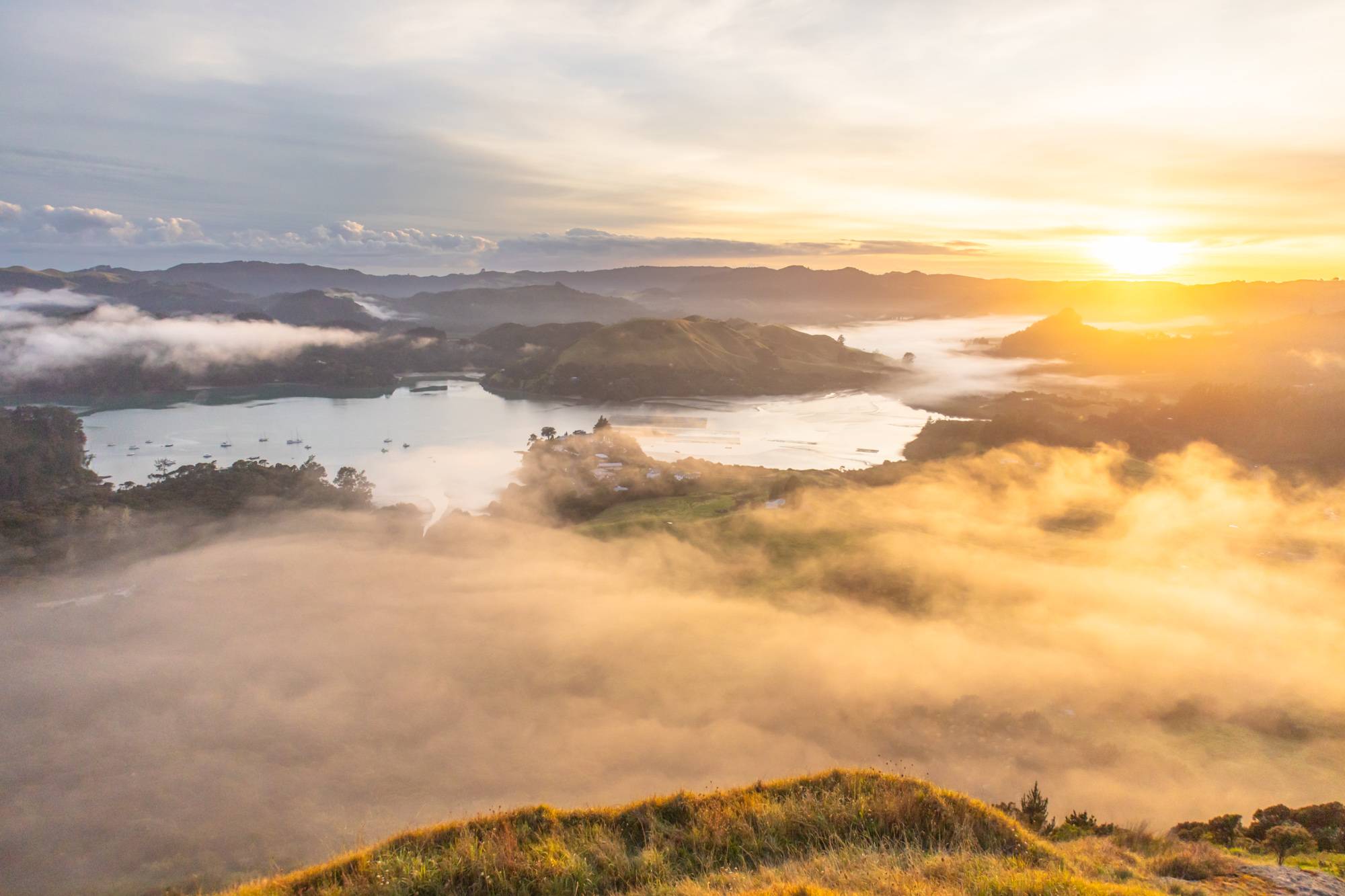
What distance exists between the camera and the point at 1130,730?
27.9 metres

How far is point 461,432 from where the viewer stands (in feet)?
480

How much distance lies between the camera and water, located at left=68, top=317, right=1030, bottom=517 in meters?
113

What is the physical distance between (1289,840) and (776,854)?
14.4 m

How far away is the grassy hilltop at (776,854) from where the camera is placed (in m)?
10.4

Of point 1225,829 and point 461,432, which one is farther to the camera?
point 461,432

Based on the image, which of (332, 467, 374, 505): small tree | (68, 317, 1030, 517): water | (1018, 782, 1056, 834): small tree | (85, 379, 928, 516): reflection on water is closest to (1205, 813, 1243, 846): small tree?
(1018, 782, 1056, 834): small tree

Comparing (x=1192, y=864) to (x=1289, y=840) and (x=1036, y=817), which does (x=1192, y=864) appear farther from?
(x=1289, y=840)

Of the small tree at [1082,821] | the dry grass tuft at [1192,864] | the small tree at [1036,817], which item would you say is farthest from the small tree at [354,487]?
the dry grass tuft at [1192,864]

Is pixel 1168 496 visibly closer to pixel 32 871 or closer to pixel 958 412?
pixel 32 871

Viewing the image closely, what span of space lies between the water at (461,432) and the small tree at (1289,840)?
80310 mm

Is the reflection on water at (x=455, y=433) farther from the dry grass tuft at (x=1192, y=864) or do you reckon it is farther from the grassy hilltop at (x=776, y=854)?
the dry grass tuft at (x=1192, y=864)

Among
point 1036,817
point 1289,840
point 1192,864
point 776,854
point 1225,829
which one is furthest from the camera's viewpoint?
point 1225,829

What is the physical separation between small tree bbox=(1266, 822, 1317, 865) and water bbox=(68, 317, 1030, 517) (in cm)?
8031

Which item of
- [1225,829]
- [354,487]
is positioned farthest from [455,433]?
[1225,829]
